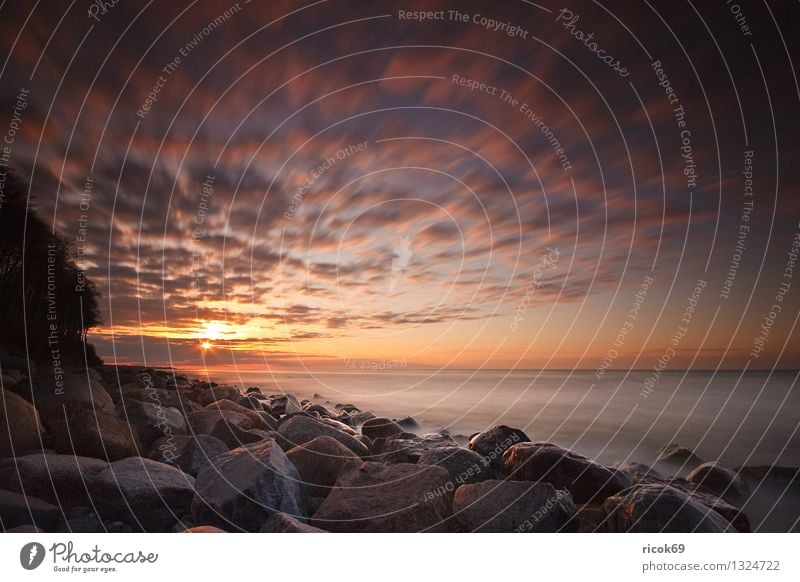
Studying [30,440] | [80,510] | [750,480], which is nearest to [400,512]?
[80,510]

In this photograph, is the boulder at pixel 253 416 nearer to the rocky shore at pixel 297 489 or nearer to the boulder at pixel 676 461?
the rocky shore at pixel 297 489

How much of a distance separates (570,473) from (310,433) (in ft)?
17.1

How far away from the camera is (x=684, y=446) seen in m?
13.9

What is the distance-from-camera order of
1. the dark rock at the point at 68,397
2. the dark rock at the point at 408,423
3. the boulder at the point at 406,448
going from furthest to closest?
the dark rock at the point at 408,423 → the dark rock at the point at 68,397 → the boulder at the point at 406,448

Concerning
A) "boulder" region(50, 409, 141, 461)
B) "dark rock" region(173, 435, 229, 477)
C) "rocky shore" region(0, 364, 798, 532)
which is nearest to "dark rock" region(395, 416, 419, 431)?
"rocky shore" region(0, 364, 798, 532)

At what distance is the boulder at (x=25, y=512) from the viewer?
6426 millimetres

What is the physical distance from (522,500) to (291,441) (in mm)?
4978

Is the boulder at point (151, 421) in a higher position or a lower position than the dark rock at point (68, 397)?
lower

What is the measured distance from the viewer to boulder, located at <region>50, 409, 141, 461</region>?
861cm

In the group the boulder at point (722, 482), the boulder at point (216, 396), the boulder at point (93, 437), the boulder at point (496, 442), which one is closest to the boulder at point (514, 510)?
the boulder at point (496, 442)

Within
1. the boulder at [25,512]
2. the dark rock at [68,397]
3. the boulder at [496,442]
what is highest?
the dark rock at [68,397]

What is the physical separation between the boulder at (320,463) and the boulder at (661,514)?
14.0 ft

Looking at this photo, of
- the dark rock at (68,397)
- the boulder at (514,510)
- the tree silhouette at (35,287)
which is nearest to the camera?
the boulder at (514,510)

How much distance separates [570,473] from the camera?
8.53m
